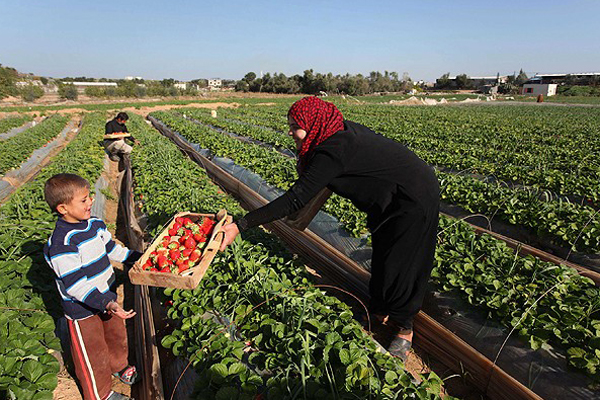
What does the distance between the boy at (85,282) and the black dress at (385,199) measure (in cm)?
106

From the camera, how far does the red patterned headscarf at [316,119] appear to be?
7.95 feet

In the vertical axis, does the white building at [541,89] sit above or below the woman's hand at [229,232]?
above

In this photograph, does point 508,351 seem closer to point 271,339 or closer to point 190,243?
point 271,339

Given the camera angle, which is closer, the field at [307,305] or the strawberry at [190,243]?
the field at [307,305]

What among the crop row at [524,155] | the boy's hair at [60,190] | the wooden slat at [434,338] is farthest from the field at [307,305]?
the boy's hair at [60,190]

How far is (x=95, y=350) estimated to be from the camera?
2.41 meters

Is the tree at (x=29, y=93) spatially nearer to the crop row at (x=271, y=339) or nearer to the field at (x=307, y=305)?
the field at (x=307, y=305)

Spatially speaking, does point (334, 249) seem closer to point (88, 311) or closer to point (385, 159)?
point (385, 159)

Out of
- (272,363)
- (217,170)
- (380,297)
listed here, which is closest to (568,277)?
(380,297)

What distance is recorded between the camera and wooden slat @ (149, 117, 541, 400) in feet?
8.17

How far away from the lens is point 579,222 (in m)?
4.46

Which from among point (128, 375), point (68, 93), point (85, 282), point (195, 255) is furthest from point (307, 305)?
point (68, 93)

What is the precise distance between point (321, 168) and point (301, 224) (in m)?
0.97

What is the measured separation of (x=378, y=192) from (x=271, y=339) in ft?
4.47
